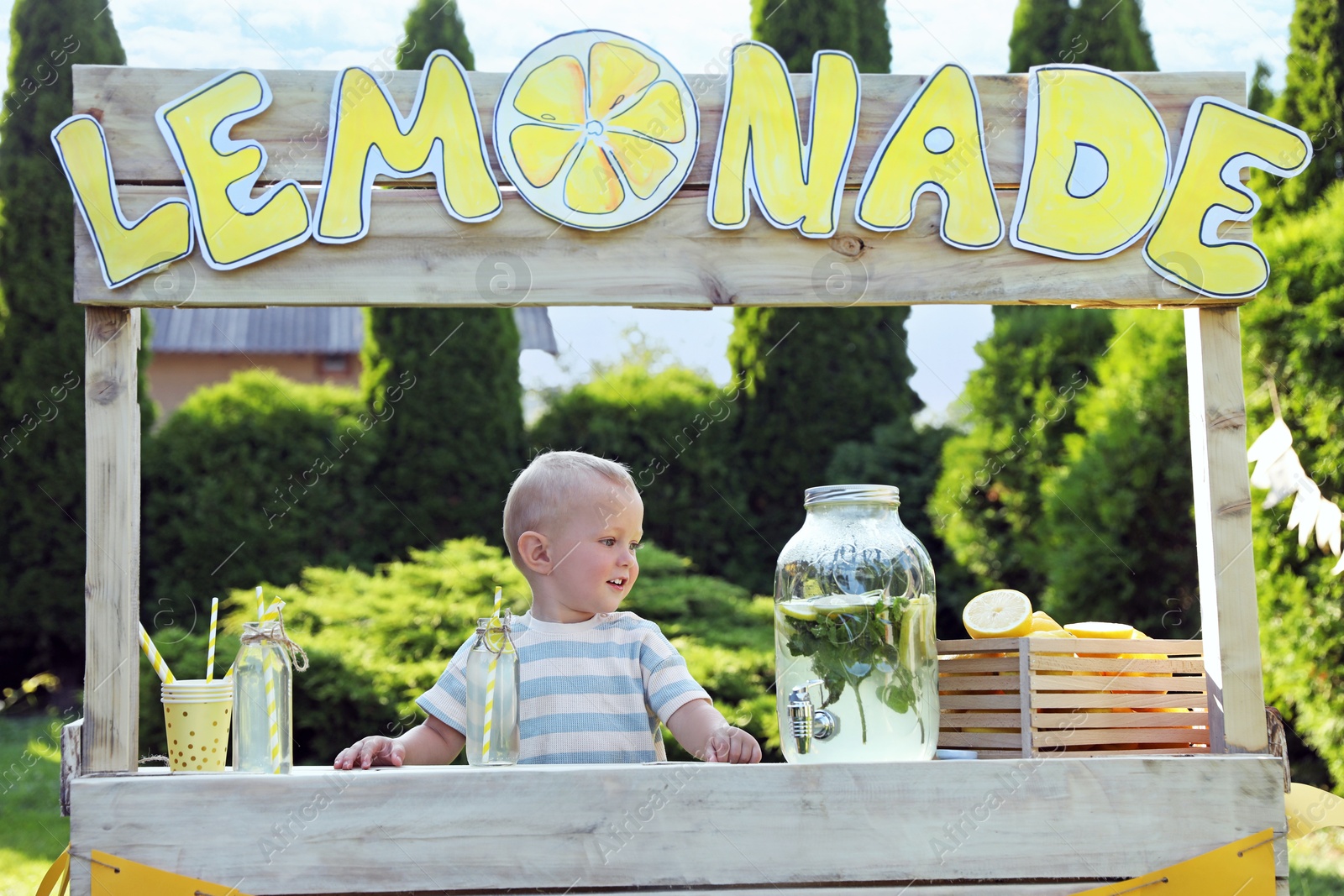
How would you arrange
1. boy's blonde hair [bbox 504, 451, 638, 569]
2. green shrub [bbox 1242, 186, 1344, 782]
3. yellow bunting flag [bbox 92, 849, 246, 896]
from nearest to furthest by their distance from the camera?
yellow bunting flag [bbox 92, 849, 246, 896] < boy's blonde hair [bbox 504, 451, 638, 569] < green shrub [bbox 1242, 186, 1344, 782]

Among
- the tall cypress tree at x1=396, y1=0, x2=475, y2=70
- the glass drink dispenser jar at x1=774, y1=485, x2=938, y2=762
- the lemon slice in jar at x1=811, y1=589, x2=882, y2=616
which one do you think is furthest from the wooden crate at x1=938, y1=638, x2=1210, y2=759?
the tall cypress tree at x1=396, y1=0, x2=475, y2=70

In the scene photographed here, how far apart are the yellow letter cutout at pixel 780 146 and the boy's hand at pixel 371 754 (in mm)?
983

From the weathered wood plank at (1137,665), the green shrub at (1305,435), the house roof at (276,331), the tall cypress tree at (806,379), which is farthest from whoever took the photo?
the house roof at (276,331)

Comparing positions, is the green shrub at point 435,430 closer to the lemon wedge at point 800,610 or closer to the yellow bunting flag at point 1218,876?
the lemon wedge at point 800,610

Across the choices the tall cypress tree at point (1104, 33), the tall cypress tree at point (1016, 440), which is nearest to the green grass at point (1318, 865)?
the tall cypress tree at point (1016, 440)

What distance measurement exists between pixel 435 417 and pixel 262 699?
621 centimetres

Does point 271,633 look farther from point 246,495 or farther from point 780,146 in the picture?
point 246,495

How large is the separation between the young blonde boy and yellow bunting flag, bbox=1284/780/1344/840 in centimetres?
115

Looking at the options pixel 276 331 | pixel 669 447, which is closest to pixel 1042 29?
pixel 669 447

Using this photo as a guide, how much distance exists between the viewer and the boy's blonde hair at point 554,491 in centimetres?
210

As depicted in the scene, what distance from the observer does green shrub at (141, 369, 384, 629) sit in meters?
7.57

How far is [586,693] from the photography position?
2031 millimetres

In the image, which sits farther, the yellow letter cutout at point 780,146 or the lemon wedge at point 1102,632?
the lemon wedge at point 1102,632

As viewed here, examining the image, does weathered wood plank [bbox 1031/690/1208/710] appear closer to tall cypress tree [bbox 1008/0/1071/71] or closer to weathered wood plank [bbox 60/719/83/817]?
weathered wood plank [bbox 60/719/83/817]
